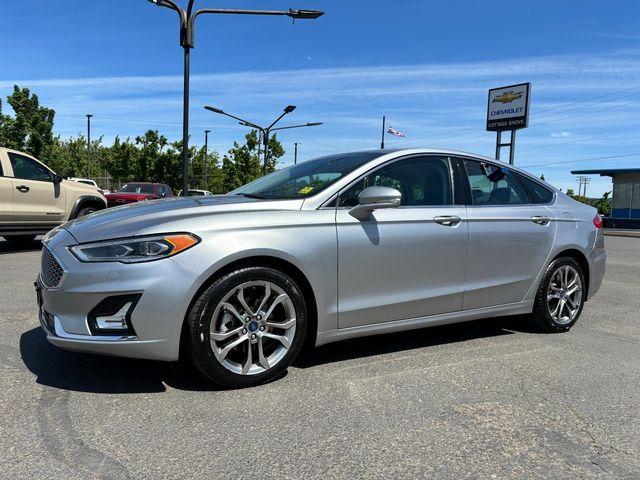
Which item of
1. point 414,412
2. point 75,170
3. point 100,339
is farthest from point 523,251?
point 75,170

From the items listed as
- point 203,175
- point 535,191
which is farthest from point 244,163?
point 535,191

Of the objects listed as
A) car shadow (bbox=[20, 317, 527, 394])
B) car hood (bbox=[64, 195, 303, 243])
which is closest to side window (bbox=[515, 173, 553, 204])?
car shadow (bbox=[20, 317, 527, 394])

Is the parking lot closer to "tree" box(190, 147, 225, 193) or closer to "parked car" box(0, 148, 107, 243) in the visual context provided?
"parked car" box(0, 148, 107, 243)

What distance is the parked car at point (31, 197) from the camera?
9.34 m

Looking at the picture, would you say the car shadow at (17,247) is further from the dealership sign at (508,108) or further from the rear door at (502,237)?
the dealership sign at (508,108)

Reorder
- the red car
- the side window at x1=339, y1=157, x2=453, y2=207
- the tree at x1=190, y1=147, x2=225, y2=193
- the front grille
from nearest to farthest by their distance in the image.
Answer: the front grille → the side window at x1=339, y1=157, x2=453, y2=207 → the red car → the tree at x1=190, y1=147, x2=225, y2=193

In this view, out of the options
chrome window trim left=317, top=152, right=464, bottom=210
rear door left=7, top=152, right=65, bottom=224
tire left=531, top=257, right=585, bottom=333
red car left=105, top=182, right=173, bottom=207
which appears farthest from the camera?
red car left=105, top=182, right=173, bottom=207

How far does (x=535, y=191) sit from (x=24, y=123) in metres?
32.2

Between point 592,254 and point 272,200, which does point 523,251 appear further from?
point 272,200

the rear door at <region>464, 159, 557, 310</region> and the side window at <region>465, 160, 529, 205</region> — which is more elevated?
the side window at <region>465, 160, 529, 205</region>

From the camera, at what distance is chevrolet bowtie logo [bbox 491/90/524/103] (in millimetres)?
28209

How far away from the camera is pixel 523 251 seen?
454 cm

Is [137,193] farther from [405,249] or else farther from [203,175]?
[203,175]

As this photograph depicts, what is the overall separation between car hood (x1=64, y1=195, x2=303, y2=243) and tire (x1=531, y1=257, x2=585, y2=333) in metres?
2.49
